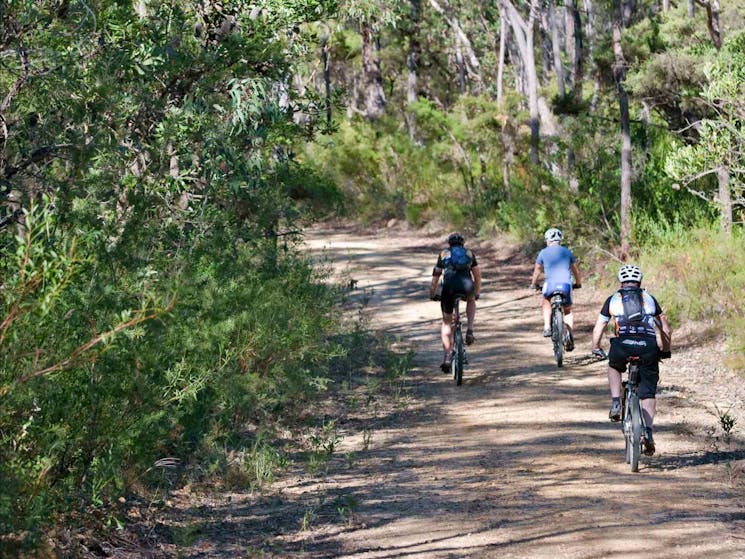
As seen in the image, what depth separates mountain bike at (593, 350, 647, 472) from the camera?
29.2ft

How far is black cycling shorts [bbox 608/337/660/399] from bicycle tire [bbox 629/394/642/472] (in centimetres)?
13

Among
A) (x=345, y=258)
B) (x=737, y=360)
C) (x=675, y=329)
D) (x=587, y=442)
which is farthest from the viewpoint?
(x=345, y=258)

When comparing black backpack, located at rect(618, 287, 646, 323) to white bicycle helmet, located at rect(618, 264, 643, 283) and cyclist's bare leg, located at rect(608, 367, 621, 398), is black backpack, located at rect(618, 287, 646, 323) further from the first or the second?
cyclist's bare leg, located at rect(608, 367, 621, 398)

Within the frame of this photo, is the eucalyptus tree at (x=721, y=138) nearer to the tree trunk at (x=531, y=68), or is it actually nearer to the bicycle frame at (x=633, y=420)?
the bicycle frame at (x=633, y=420)

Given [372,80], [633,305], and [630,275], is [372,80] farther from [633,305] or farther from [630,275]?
[633,305]

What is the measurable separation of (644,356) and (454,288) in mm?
4373

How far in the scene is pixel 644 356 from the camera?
29.7 ft

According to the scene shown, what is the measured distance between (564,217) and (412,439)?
41.0ft

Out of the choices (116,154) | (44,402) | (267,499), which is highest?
(116,154)

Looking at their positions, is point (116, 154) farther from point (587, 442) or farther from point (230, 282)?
point (587, 442)

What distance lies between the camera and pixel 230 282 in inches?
401

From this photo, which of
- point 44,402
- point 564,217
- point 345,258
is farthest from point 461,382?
point 345,258

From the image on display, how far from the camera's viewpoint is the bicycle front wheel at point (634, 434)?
888 cm

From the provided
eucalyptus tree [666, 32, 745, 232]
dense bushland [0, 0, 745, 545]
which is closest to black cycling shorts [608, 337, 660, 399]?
dense bushland [0, 0, 745, 545]
